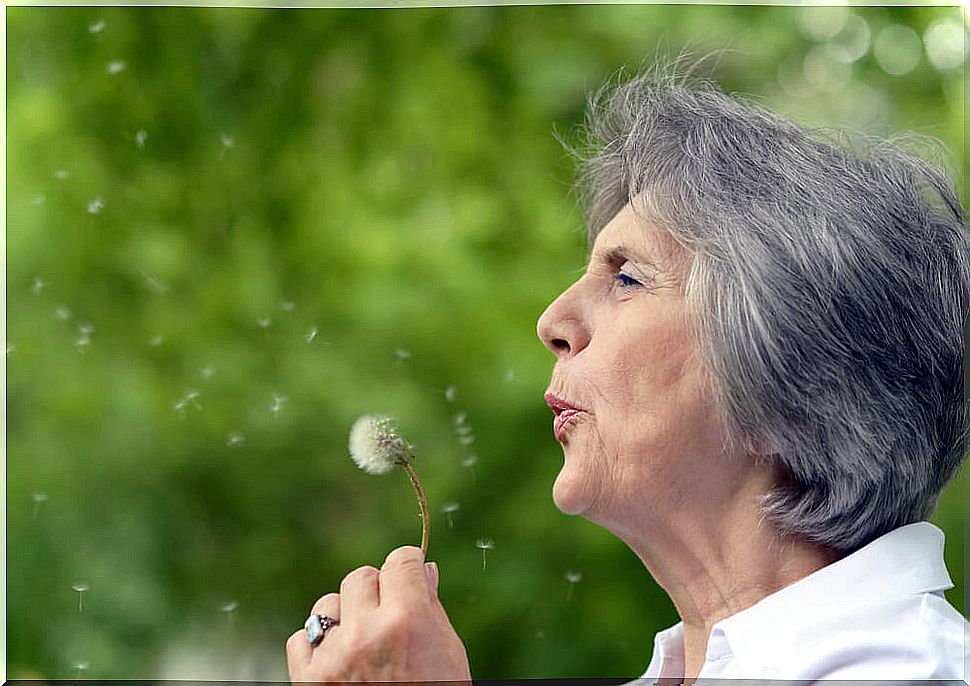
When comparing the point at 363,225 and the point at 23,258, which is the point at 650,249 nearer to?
the point at 363,225

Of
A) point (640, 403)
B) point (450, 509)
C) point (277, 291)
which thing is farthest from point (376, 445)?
point (640, 403)

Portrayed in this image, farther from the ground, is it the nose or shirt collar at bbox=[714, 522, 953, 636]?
the nose

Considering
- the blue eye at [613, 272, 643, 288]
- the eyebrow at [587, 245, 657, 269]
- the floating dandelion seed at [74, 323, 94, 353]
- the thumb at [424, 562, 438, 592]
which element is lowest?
the thumb at [424, 562, 438, 592]

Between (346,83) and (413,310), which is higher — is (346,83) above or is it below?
above

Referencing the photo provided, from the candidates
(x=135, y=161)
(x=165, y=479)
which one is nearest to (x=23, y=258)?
(x=135, y=161)

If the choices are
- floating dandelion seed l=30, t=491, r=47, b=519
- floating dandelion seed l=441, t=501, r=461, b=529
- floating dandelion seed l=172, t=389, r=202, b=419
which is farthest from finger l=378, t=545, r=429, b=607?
floating dandelion seed l=30, t=491, r=47, b=519

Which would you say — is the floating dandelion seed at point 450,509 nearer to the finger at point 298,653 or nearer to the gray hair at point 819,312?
the finger at point 298,653

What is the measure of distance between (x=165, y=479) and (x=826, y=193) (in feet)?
2.76

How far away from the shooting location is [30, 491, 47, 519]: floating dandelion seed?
4.14 ft

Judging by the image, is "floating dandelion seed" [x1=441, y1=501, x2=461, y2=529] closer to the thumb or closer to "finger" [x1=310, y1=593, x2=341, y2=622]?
the thumb

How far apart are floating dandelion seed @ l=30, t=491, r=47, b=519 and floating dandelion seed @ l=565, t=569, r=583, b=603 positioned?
659 millimetres

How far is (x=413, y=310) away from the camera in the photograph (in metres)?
1.30

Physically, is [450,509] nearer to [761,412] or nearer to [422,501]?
[422,501]

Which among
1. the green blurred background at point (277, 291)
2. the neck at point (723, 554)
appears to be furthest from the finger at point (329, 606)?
the neck at point (723, 554)
